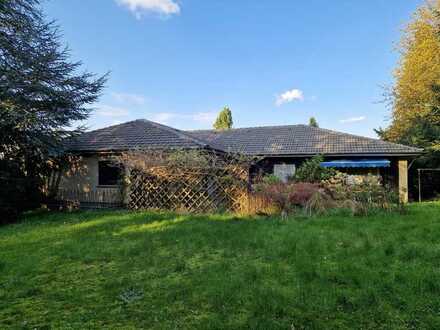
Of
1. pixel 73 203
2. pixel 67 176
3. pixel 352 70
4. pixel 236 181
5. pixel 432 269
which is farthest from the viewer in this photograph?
pixel 352 70

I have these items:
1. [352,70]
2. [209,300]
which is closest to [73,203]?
[209,300]

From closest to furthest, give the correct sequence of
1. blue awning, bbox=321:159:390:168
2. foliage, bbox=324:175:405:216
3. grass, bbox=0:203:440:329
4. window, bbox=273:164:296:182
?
grass, bbox=0:203:440:329, foliage, bbox=324:175:405:216, blue awning, bbox=321:159:390:168, window, bbox=273:164:296:182

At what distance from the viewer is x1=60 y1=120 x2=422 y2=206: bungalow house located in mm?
17281

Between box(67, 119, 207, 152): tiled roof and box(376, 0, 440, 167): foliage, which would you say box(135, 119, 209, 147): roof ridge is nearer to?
box(67, 119, 207, 152): tiled roof

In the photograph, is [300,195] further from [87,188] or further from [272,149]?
[87,188]

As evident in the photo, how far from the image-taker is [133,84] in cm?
2220

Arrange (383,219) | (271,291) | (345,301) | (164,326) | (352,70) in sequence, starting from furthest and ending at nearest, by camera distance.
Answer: (352,70)
(383,219)
(271,291)
(345,301)
(164,326)

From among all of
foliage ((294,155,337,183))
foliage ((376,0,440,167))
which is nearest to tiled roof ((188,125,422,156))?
foliage ((294,155,337,183))

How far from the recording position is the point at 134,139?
17.8 meters

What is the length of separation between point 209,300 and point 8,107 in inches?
510

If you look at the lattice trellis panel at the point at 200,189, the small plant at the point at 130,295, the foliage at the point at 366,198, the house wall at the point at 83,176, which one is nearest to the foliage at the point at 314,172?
the foliage at the point at 366,198

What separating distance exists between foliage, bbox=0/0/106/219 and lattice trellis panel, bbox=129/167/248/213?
231 inches

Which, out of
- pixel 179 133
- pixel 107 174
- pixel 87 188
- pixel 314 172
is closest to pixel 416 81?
pixel 314 172

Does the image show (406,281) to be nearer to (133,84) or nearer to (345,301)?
(345,301)
